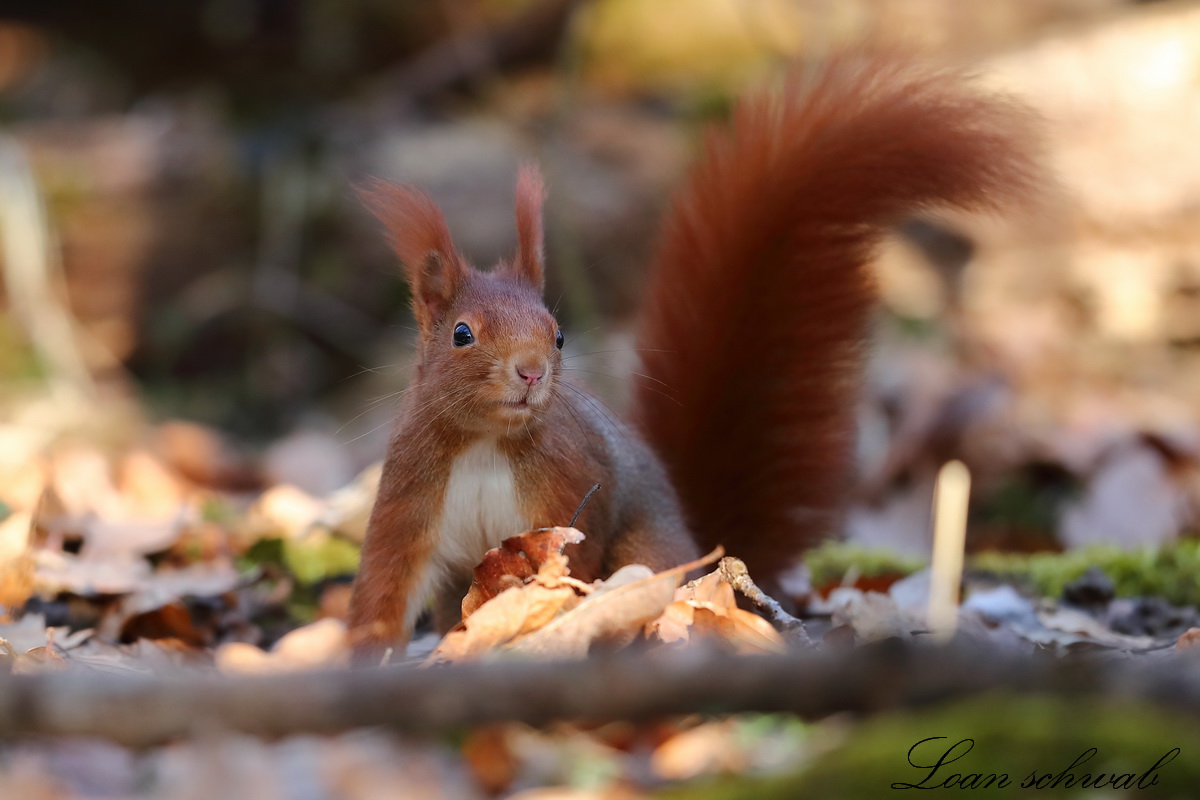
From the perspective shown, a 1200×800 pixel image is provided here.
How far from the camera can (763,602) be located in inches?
68.2

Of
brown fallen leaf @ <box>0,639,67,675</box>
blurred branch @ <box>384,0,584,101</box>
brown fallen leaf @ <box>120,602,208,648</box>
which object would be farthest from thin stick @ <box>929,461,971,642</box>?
blurred branch @ <box>384,0,584,101</box>

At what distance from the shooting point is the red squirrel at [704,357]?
6.08ft

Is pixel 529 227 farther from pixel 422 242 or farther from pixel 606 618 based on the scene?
pixel 606 618

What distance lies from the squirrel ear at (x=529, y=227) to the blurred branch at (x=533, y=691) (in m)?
1.20

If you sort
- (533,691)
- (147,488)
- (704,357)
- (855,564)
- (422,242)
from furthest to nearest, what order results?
(147,488) → (855,564) → (704,357) → (422,242) → (533,691)

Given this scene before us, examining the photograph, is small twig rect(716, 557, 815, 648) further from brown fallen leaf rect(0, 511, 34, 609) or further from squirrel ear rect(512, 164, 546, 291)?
brown fallen leaf rect(0, 511, 34, 609)

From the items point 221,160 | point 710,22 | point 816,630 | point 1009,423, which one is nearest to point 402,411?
point 816,630

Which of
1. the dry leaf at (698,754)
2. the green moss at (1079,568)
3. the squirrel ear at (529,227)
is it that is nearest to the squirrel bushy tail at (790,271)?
the green moss at (1079,568)

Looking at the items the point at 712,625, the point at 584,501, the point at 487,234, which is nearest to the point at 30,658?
the point at 584,501

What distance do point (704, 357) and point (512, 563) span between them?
787 millimetres

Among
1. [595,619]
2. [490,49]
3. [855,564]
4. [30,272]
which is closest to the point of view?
[595,619]

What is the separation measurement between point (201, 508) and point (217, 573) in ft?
2.38

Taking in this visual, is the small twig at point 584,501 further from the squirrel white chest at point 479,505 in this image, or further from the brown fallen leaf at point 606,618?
the brown fallen leaf at point 606,618

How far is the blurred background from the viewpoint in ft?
12.5
